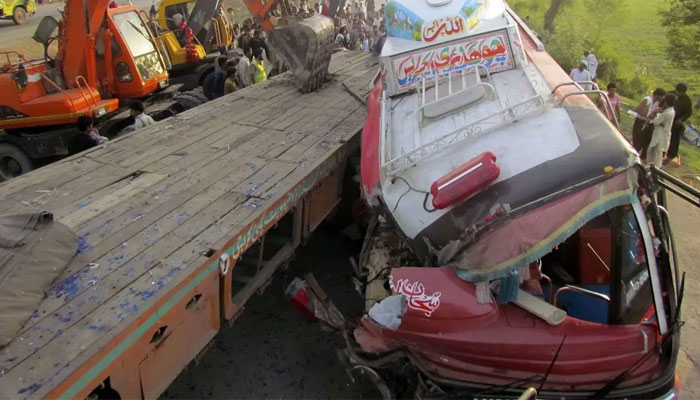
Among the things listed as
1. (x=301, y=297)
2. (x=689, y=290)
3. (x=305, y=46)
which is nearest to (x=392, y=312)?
(x=301, y=297)

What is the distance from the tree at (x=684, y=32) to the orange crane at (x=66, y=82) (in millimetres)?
15112

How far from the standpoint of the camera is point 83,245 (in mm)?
3109

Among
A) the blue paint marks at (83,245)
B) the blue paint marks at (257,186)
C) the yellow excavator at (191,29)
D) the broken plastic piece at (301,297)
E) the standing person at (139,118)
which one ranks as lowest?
the broken plastic piece at (301,297)

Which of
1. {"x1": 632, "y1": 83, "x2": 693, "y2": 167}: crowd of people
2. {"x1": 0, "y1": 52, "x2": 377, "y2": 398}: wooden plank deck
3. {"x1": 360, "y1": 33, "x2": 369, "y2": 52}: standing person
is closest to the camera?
{"x1": 0, "y1": 52, "x2": 377, "y2": 398}: wooden plank deck

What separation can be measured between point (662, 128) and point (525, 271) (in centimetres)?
600

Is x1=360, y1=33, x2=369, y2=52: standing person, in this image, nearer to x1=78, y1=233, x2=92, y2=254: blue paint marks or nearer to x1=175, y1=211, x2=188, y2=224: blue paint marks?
x1=175, y1=211, x2=188, y2=224: blue paint marks

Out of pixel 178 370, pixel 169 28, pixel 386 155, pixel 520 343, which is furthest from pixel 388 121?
pixel 169 28

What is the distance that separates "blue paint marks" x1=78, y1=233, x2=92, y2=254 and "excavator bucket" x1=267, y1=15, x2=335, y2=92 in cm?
437

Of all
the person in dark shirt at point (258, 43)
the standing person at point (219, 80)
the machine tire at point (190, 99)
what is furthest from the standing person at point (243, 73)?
the person in dark shirt at point (258, 43)

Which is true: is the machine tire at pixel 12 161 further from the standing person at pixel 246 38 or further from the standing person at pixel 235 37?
the standing person at pixel 235 37

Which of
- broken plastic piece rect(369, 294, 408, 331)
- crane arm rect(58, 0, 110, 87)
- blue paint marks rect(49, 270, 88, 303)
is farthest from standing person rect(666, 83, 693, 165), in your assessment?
blue paint marks rect(49, 270, 88, 303)

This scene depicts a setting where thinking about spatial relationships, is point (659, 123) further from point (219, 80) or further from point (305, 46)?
point (219, 80)

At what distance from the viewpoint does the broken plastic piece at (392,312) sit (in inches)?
115

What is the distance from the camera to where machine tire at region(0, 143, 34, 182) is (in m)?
7.11
